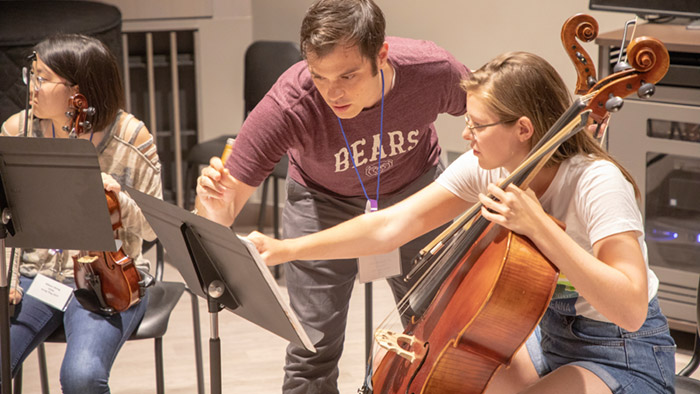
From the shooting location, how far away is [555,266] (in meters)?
1.40

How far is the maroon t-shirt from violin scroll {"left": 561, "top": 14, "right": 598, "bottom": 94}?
19.0 inches

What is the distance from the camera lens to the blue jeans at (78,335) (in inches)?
81.2

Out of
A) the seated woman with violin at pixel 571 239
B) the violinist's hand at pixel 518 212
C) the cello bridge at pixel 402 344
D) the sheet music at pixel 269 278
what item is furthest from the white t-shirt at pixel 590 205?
the sheet music at pixel 269 278

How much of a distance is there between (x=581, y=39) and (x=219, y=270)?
0.83m

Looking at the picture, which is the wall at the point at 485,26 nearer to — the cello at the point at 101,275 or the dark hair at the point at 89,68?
the dark hair at the point at 89,68

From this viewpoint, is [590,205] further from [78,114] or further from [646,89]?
[78,114]

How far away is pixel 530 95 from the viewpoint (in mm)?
1544

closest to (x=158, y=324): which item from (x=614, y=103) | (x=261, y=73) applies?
(x=614, y=103)

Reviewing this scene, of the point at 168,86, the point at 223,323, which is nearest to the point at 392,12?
the point at 168,86

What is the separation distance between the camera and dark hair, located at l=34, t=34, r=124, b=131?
7.30 ft

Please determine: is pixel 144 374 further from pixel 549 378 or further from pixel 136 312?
pixel 549 378

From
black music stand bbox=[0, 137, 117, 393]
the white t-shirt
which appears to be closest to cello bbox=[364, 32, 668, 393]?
the white t-shirt

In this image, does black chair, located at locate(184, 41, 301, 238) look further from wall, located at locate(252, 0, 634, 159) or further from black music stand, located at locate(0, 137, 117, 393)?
black music stand, located at locate(0, 137, 117, 393)

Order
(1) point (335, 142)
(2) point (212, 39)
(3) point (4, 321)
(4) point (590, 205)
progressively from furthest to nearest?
1. (2) point (212, 39)
2. (1) point (335, 142)
3. (3) point (4, 321)
4. (4) point (590, 205)
